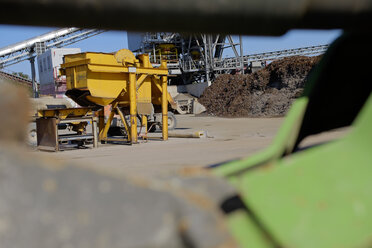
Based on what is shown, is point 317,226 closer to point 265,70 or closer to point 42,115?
point 42,115

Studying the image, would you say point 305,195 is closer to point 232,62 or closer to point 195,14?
point 195,14

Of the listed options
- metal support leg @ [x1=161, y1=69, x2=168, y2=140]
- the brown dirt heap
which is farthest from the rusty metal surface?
the brown dirt heap

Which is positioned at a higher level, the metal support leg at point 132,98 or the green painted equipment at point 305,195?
the metal support leg at point 132,98

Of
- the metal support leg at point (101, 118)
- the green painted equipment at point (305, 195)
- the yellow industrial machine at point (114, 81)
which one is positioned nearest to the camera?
the green painted equipment at point (305, 195)

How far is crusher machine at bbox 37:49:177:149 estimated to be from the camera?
10852mm

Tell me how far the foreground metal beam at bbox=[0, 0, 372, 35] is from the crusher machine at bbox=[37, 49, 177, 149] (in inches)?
386

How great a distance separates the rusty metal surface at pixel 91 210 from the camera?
91 centimetres

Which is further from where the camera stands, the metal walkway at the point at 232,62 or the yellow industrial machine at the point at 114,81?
the metal walkway at the point at 232,62

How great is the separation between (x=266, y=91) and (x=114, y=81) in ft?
60.0

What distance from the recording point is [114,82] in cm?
1141

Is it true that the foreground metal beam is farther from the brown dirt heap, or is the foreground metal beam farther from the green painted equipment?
the brown dirt heap

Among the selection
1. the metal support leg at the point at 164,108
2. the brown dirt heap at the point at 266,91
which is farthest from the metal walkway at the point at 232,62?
the metal support leg at the point at 164,108

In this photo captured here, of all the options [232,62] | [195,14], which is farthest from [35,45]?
[195,14]

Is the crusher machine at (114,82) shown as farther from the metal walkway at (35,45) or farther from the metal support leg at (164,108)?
the metal walkway at (35,45)
